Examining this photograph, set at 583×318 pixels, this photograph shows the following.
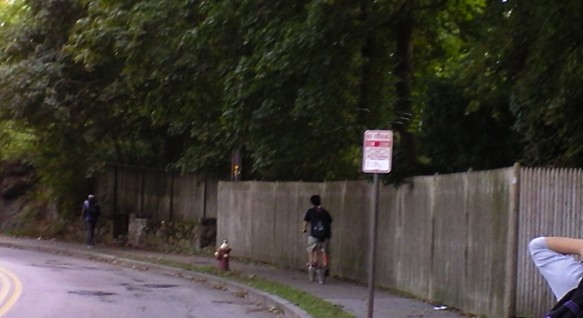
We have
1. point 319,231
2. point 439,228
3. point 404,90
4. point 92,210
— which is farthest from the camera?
point 92,210

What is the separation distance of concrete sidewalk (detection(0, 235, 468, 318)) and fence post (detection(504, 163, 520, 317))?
1.71 m

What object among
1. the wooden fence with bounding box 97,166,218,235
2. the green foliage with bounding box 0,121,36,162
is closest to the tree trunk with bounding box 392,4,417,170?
the wooden fence with bounding box 97,166,218,235

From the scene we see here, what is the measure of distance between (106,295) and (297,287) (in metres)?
3.49

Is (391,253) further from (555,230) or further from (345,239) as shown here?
(555,230)

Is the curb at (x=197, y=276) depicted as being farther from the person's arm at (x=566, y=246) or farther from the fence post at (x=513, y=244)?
the person's arm at (x=566, y=246)

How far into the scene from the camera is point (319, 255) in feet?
65.1

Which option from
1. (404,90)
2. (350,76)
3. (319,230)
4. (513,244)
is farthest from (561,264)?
(404,90)

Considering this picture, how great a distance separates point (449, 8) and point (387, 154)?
848 cm

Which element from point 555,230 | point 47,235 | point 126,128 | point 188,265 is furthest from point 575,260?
point 47,235

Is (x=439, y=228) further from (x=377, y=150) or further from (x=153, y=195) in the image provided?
(x=153, y=195)

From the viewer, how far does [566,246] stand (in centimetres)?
667

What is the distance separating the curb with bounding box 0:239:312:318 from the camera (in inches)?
630

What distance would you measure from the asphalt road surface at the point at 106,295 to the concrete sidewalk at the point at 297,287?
68cm

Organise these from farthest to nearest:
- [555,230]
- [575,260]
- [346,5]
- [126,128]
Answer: [126,128]
[346,5]
[555,230]
[575,260]
